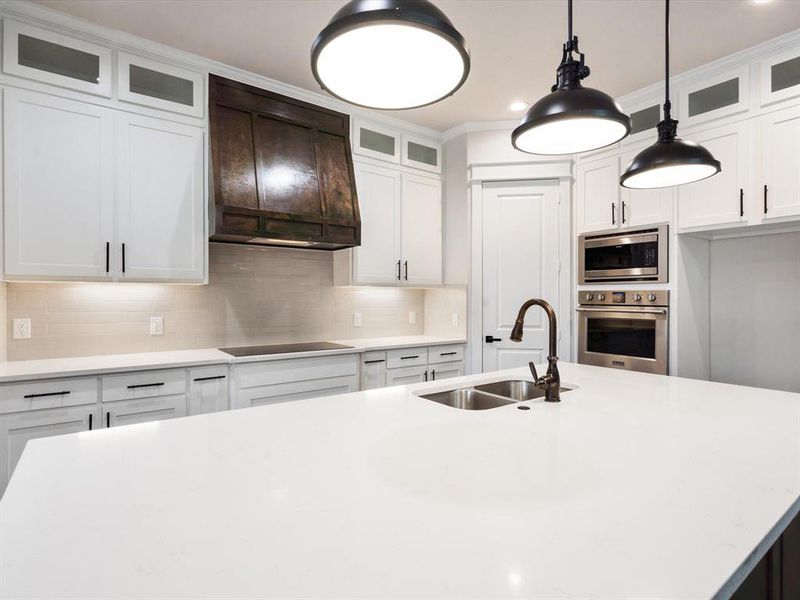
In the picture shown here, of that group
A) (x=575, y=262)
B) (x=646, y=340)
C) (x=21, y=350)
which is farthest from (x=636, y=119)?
(x=21, y=350)

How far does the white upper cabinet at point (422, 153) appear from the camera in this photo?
3.87 m

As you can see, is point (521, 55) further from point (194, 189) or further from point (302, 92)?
point (194, 189)

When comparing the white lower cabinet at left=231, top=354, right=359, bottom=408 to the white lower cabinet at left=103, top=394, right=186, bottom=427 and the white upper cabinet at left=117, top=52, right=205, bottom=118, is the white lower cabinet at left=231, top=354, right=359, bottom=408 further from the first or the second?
the white upper cabinet at left=117, top=52, right=205, bottom=118

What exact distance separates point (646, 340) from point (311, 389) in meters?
2.35

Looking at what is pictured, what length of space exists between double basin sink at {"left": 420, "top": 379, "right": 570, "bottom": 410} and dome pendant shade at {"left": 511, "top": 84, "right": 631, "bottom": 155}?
3.08 ft

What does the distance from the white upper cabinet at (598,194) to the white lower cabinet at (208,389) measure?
285 centimetres

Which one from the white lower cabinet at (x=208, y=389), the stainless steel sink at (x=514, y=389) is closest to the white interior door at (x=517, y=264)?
the stainless steel sink at (x=514, y=389)

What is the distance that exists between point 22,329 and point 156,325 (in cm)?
67

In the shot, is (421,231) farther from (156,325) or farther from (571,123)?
(571,123)

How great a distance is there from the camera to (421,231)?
3.94 metres

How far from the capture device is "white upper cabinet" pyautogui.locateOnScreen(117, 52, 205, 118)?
261 centimetres

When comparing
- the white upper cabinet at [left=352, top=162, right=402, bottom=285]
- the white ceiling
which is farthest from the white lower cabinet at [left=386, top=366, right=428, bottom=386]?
the white ceiling

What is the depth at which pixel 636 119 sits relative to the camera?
131 inches

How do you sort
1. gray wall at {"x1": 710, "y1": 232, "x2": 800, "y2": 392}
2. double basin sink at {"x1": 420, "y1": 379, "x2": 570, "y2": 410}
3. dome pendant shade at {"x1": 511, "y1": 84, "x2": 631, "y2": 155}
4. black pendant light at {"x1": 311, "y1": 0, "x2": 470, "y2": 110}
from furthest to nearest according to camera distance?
gray wall at {"x1": 710, "y1": 232, "x2": 800, "y2": 392} → double basin sink at {"x1": 420, "y1": 379, "x2": 570, "y2": 410} → dome pendant shade at {"x1": 511, "y1": 84, "x2": 631, "y2": 155} → black pendant light at {"x1": 311, "y1": 0, "x2": 470, "y2": 110}
